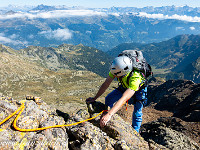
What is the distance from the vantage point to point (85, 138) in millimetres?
9625

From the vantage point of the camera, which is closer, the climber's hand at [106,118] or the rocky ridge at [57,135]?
the rocky ridge at [57,135]

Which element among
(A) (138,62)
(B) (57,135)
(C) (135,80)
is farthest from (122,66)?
(B) (57,135)

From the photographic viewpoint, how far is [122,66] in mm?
9773

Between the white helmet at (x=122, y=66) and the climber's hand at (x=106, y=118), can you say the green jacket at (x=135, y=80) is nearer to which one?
the white helmet at (x=122, y=66)

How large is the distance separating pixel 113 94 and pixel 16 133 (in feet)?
23.4

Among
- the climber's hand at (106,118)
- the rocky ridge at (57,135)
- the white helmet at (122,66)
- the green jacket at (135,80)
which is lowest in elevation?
the rocky ridge at (57,135)

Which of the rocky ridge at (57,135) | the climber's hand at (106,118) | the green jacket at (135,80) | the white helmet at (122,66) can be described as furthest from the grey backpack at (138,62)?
the rocky ridge at (57,135)

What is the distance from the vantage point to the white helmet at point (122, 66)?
979cm

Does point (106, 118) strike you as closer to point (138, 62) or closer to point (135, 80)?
point (135, 80)

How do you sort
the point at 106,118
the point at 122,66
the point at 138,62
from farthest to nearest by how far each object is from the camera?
the point at 138,62, the point at 122,66, the point at 106,118

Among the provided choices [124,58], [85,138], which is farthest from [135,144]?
[124,58]

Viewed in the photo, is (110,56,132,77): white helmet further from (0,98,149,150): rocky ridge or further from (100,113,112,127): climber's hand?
(0,98,149,150): rocky ridge

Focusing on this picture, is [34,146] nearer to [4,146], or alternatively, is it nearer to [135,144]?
[4,146]

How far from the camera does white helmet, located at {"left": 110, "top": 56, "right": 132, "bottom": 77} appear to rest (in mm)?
9789
